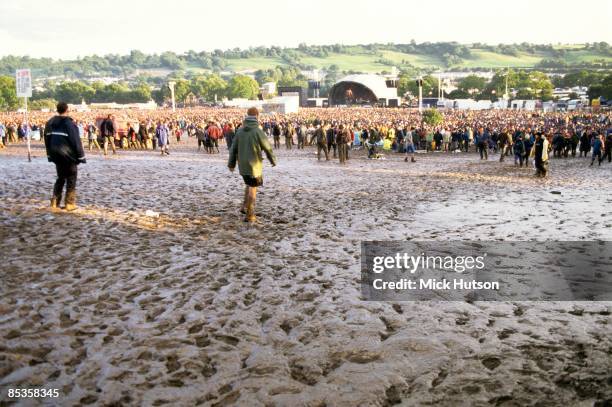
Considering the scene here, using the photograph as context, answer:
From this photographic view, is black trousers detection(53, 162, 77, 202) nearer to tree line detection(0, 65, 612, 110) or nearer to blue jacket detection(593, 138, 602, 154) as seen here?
blue jacket detection(593, 138, 602, 154)

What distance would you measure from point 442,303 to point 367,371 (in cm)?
160

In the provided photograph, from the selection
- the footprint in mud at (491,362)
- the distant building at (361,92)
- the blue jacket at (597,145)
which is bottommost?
the footprint in mud at (491,362)

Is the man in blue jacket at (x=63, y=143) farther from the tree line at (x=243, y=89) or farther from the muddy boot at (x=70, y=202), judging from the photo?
the tree line at (x=243, y=89)

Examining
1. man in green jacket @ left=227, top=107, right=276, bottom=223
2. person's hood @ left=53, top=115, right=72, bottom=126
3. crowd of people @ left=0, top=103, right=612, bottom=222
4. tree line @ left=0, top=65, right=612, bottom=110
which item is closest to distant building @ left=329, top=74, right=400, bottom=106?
tree line @ left=0, top=65, right=612, bottom=110

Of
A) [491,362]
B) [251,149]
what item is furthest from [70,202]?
[491,362]

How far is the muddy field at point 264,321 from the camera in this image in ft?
11.0

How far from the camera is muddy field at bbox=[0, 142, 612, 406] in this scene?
337 cm

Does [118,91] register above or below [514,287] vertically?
above

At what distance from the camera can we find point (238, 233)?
25.3 feet

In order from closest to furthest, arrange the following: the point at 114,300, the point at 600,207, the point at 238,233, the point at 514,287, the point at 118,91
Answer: the point at 114,300 < the point at 514,287 < the point at 238,233 < the point at 600,207 < the point at 118,91

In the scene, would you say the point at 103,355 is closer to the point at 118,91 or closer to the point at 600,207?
the point at 600,207

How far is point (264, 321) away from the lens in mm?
4469

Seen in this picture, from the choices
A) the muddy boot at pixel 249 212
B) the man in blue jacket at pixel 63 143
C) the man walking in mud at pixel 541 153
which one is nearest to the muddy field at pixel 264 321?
the muddy boot at pixel 249 212

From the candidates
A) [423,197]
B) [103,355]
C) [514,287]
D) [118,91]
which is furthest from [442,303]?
[118,91]
